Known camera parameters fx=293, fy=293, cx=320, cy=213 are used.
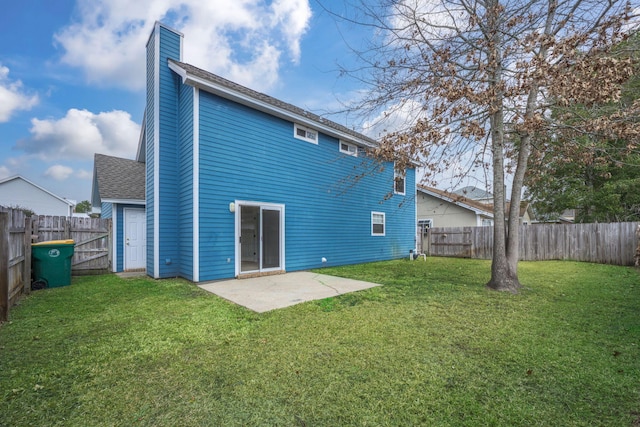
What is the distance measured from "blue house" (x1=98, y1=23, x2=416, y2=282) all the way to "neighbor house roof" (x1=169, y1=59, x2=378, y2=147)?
27 millimetres

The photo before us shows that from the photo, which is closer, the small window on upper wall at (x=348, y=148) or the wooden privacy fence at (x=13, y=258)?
the wooden privacy fence at (x=13, y=258)

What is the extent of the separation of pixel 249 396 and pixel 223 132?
651 centimetres

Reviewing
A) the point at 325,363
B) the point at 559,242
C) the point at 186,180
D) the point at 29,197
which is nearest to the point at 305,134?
the point at 186,180

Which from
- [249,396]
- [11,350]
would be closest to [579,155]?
[249,396]

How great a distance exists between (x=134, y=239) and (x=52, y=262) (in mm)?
2802

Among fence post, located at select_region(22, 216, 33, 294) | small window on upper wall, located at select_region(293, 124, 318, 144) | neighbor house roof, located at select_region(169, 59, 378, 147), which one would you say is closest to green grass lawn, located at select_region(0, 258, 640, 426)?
fence post, located at select_region(22, 216, 33, 294)

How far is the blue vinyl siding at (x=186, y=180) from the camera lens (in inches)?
281

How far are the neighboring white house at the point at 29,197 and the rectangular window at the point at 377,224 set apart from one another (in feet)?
95.4

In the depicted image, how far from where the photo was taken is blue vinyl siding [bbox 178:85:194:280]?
7.14m

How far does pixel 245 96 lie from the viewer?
7.58 m

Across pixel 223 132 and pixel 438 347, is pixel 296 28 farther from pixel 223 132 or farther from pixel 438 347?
pixel 438 347

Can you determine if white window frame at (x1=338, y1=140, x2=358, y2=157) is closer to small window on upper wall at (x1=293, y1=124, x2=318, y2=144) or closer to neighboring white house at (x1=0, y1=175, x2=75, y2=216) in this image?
small window on upper wall at (x1=293, y1=124, x2=318, y2=144)

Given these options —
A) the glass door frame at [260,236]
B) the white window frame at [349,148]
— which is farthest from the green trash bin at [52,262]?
the white window frame at [349,148]

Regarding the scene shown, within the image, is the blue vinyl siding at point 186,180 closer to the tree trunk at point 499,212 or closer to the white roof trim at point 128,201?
the white roof trim at point 128,201
